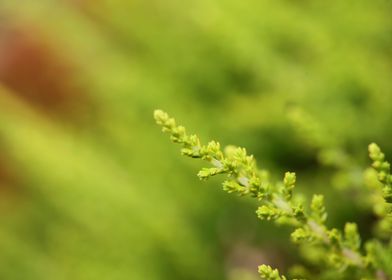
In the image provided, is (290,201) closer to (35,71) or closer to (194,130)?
(194,130)

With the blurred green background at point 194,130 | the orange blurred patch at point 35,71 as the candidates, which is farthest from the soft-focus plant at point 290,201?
the orange blurred patch at point 35,71

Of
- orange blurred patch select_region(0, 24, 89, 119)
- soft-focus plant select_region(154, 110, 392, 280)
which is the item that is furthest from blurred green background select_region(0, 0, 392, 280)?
orange blurred patch select_region(0, 24, 89, 119)

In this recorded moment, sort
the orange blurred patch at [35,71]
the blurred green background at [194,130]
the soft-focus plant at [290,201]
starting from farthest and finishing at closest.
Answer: the orange blurred patch at [35,71]
the blurred green background at [194,130]
the soft-focus plant at [290,201]

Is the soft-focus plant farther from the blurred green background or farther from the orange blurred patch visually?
the orange blurred patch

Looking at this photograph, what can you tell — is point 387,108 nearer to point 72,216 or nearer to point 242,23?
point 242,23

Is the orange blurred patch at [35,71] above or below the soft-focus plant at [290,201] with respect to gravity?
above

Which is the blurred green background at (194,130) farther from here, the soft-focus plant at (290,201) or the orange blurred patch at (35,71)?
the orange blurred patch at (35,71)

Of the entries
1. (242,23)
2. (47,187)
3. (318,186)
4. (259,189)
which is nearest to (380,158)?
(259,189)
